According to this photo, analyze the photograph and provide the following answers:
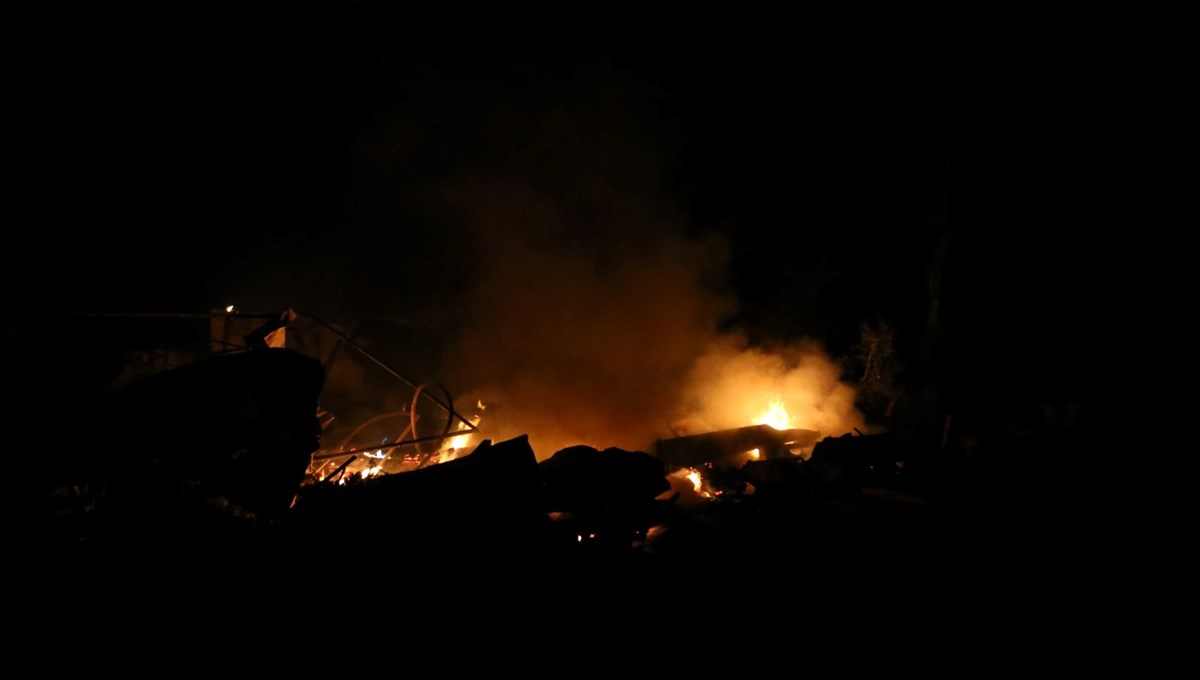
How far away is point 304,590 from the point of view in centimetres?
302

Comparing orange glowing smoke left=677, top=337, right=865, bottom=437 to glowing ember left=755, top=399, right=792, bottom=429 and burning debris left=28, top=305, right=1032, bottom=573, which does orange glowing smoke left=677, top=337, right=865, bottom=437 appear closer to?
glowing ember left=755, top=399, right=792, bottom=429

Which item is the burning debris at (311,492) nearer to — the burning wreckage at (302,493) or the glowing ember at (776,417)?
the burning wreckage at (302,493)

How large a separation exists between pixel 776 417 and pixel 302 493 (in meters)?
6.62

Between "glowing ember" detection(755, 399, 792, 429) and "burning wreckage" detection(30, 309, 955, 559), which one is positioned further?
"glowing ember" detection(755, 399, 792, 429)

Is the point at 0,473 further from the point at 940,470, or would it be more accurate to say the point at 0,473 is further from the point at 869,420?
A: the point at 869,420

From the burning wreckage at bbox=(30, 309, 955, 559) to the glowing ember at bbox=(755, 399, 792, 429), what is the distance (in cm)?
325

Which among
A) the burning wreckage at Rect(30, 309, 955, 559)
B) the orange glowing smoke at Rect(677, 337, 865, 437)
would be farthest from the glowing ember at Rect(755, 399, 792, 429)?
the burning wreckage at Rect(30, 309, 955, 559)

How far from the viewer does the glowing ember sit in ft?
27.6

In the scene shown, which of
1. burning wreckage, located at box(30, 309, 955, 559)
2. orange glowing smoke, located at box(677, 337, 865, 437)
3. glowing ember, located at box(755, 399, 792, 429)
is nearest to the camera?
burning wreckage, located at box(30, 309, 955, 559)

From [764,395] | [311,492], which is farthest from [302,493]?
[764,395]

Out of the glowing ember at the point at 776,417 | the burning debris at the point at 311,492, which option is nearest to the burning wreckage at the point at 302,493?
the burning debris at the point at 311,492

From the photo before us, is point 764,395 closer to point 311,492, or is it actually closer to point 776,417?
point 776,417

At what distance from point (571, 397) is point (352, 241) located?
5.41m

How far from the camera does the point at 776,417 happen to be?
8531 millimetres
